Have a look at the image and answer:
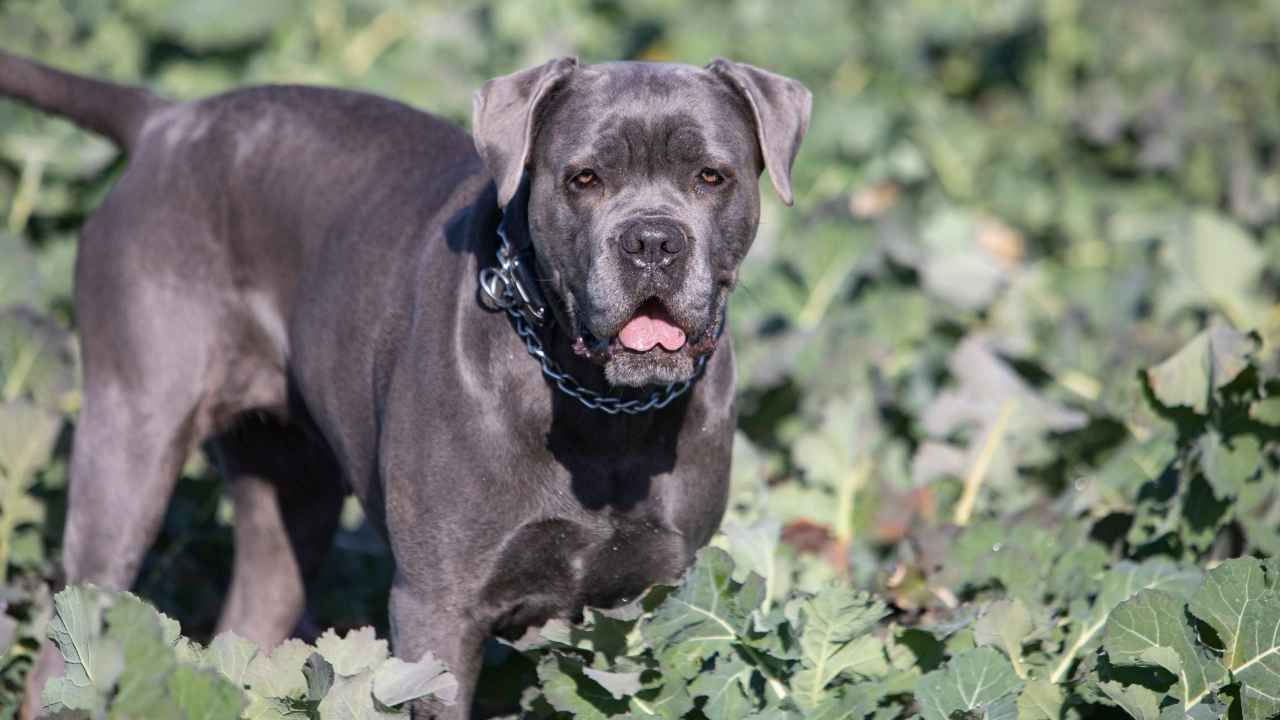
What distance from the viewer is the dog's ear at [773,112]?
4.39 metres

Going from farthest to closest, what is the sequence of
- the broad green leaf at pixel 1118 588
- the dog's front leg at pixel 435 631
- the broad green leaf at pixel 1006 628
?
the broad green leaf at pixel 1118 588
the broad green leaf at pixel 1006 628
the dog's front leg at pixel 435 631

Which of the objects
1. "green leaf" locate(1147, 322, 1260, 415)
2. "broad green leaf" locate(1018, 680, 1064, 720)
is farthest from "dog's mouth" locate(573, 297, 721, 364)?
"green leaf" locate(1147, 322, 1260, 415)

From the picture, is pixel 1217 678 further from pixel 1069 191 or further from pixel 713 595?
pixel 1069 191

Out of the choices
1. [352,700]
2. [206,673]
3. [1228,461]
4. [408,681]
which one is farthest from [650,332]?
[1228,461]

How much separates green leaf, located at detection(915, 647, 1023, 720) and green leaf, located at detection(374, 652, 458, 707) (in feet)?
3.54

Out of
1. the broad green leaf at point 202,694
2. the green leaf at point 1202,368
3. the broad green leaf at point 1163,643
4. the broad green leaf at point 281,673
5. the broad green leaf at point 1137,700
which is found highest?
the green leaf at point 1202,368

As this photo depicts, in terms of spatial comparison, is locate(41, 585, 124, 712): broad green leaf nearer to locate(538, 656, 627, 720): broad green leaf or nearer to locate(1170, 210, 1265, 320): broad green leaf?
locate(538, 656, 627, 720): broad green leaf

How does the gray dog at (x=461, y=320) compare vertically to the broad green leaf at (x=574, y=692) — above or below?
above

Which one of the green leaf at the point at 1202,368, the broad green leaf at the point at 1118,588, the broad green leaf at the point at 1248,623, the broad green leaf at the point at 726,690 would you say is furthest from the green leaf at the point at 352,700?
the green leaf at the point at 1202,368

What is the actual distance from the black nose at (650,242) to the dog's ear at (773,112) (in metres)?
0.40

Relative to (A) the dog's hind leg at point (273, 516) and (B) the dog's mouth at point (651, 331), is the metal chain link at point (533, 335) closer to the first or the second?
(B) the dog's mouth at point (651, 331)

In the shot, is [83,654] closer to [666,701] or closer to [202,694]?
[202,694]

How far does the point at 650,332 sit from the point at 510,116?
61cm

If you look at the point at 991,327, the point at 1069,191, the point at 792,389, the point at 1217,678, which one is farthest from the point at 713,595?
the point at 1069,191
